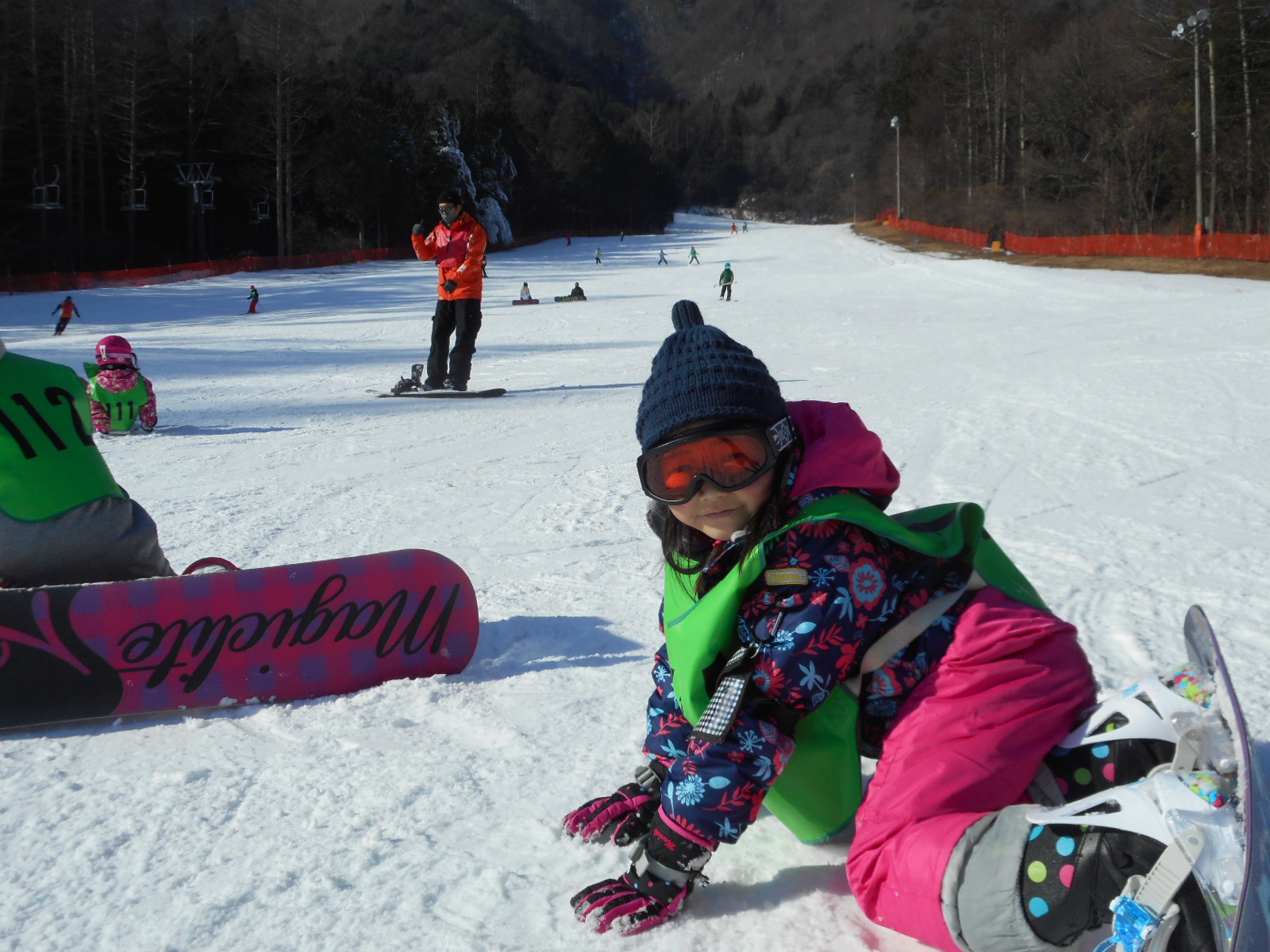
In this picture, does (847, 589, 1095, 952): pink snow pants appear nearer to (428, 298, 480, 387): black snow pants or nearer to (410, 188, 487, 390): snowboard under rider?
(410, 188, 487, 390): snowboard under rider

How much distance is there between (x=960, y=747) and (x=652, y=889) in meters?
0.59

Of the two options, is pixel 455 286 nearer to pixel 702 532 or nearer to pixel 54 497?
pixel 54 497

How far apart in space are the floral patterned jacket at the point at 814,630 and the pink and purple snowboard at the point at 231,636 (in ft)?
4.26

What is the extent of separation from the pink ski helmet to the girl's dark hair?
22.9 feet

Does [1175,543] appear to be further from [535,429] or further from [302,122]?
[302,122]

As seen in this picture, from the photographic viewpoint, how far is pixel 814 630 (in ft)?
5.65

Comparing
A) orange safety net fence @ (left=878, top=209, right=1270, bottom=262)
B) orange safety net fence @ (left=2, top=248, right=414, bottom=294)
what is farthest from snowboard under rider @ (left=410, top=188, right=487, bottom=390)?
orange safety net fence @ (left=2, top=248, right=414, bottom=294)

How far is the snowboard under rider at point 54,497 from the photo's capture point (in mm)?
2893

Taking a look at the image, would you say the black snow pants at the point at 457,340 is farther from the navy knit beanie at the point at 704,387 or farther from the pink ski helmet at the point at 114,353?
the navy knit beanie at the point at 704,387

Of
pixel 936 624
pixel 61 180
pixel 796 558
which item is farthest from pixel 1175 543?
pixel 61 180

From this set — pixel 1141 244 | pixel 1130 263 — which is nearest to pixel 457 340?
pixel 1130 263

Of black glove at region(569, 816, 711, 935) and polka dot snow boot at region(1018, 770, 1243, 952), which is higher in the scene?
polka dot snow boot at region(1018, 770, 1243, 952)

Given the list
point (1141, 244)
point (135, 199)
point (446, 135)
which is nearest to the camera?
point (1141, 244)

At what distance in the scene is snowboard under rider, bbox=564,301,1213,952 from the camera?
1.73m
